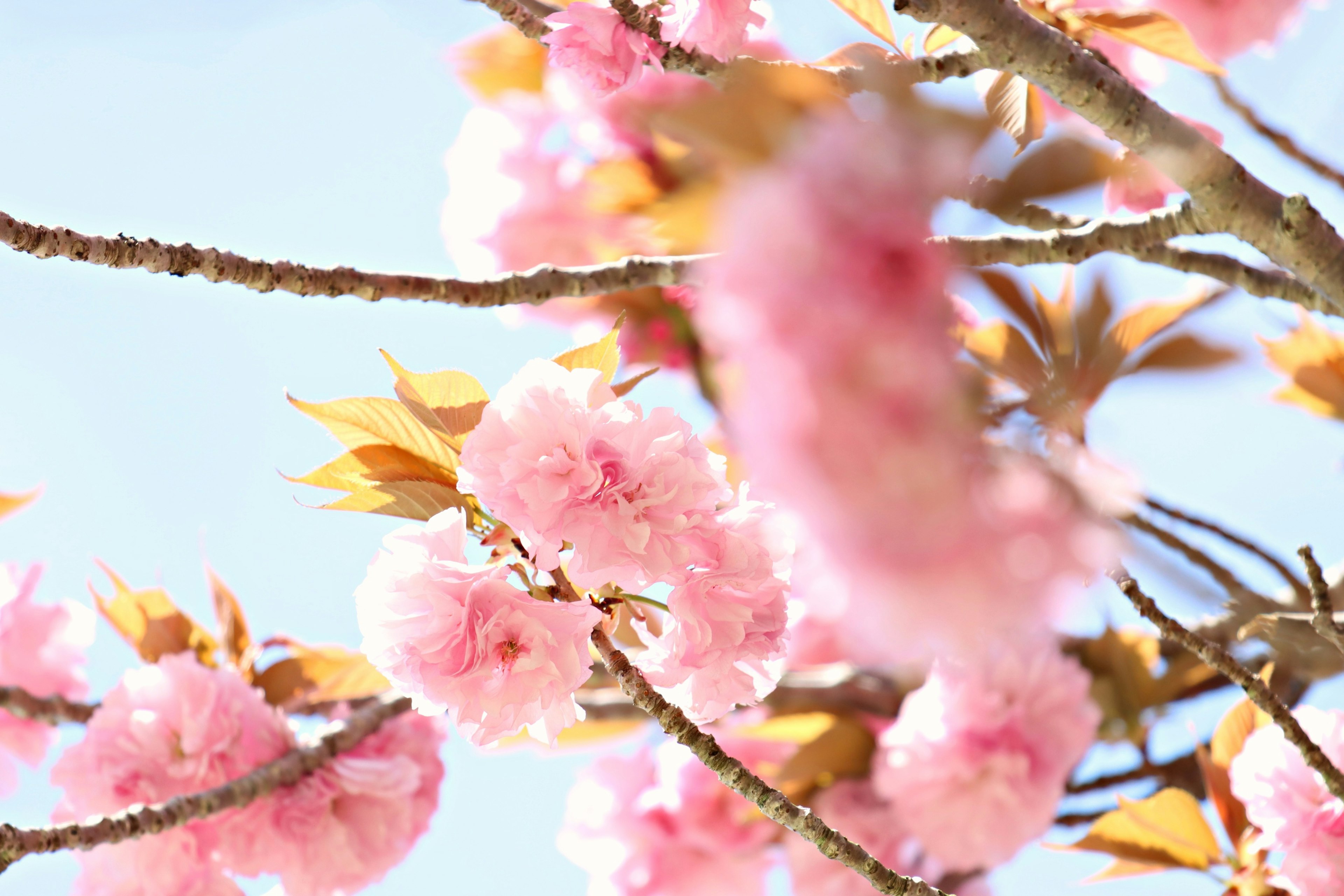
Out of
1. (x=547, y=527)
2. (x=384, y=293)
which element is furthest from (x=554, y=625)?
(x=384, y=293)

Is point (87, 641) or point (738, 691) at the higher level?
point (738, 691)

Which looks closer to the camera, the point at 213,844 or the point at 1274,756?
the point at 1274,756

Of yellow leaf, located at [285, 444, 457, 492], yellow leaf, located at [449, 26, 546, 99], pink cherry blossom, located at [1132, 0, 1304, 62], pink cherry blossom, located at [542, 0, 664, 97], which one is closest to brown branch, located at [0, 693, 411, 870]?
yellow leaf, located at [285, 444, 457, 492]

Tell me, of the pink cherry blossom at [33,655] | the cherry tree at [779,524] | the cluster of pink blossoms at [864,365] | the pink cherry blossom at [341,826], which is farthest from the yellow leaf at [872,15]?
the pink cherry blossom at [33,655]

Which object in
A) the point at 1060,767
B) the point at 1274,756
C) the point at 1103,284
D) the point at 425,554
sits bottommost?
the point at 1060,767

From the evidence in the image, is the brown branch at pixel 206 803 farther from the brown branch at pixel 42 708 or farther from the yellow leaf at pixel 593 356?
the yellow leaf at pixel 593 356

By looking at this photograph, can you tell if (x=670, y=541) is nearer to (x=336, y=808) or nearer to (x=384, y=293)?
(x=384, y=293)

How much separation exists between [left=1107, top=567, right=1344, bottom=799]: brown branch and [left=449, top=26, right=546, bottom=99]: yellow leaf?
0.88 m

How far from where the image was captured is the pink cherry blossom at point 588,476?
383 millimetres

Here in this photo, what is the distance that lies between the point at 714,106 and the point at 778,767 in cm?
81

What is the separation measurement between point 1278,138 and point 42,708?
108 cm

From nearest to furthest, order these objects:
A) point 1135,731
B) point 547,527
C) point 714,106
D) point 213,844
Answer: point 714,106, point 547,527, point 213,844, point 1135,731

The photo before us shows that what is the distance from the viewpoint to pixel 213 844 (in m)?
0.69

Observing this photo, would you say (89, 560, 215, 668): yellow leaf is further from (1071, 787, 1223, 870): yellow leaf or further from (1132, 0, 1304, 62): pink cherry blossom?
(1132, 0, 1304, 62): pink cherry blossom
